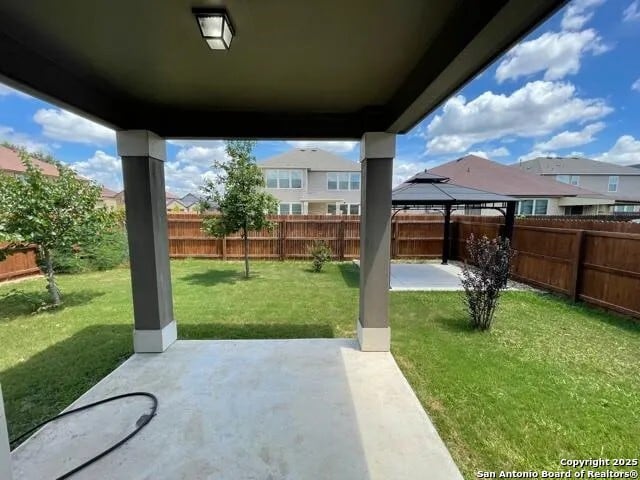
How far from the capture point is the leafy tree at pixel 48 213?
18.4ft

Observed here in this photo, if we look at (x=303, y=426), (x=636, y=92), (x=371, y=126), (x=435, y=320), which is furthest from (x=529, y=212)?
(x=303, y=426)

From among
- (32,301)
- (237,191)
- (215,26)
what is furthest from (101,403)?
(237,191)

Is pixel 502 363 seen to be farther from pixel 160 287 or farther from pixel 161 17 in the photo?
pixel 161 17

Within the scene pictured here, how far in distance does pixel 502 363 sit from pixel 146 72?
468 centimetres

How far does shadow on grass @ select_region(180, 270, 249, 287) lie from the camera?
310 inches

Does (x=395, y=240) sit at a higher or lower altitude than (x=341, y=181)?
lower

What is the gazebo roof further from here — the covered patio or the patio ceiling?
the patio ceiling

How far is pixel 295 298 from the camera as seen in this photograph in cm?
632

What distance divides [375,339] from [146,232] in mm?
2980

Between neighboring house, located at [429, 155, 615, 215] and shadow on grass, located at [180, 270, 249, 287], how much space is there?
14.2 metres

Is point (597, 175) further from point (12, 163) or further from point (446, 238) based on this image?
point (12, 163)

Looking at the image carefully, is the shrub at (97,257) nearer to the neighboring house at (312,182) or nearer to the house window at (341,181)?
the neighboring house at (312,182)

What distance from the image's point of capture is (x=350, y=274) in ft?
28.9

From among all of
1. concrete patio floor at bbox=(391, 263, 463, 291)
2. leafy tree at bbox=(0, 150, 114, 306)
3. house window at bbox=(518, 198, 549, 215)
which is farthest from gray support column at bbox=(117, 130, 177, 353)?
house window at bbox=(518, 198, 549, 215)
